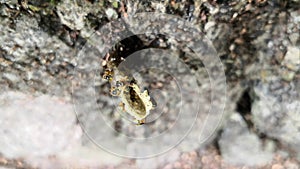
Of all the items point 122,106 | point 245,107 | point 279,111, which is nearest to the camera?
point 279,111

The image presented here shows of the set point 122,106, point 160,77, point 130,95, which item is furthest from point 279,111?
point 122,106

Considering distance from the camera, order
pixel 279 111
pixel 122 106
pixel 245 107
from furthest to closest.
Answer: pixel 122 106 < pixel 245 107 < pixel 279 111

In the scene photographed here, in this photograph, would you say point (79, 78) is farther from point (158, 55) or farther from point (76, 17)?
point (158, 55)

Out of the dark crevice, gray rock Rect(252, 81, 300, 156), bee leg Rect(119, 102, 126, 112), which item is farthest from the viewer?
bee leg Rect(119, 102, 126, 112)

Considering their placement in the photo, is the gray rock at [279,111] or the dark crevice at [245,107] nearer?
the gray rock at [279,111]

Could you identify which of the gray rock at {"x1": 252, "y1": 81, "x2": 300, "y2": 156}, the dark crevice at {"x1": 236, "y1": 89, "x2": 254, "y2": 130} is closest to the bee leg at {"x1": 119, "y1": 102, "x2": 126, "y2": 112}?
the dark crevice at {"x1": 236, "y1": 89, "x2": 254, "y2": 130}

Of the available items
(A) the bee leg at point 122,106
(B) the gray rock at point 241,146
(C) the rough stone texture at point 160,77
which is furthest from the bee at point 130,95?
(B) the gray rock at point 241,146

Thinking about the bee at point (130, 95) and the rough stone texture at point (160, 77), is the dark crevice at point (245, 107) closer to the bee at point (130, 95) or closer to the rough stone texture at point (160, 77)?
the rough stone texture at point (160, 77)

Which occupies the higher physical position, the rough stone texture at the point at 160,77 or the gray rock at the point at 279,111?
the rough stone texture at the point at 160,77

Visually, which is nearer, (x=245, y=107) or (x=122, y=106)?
(x=245, y=107)

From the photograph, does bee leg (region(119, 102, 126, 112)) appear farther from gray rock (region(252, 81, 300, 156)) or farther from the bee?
gray rock (region(252, 81, 300, 156))

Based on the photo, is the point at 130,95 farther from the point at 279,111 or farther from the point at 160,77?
the point at 279,111
